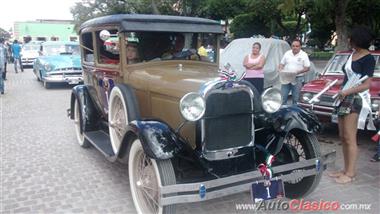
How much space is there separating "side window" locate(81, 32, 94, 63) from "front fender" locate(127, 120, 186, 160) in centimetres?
288

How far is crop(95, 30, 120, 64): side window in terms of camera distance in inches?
182

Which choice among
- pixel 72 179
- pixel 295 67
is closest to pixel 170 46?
pixel 72 179

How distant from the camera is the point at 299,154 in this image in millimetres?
3994

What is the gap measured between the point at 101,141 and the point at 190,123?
1.96 meters

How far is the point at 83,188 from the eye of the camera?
4.27 meters

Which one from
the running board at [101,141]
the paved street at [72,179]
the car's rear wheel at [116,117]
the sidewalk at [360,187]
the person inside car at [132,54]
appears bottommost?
the sidewalk at [360,187]

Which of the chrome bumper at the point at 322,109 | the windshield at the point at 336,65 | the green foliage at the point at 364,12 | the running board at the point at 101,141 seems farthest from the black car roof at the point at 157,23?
the green foliage at the point at 364,12

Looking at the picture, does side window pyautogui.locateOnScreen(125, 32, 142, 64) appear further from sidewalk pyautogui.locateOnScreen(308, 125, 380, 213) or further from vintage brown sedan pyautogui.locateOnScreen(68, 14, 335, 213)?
sidewalk pyautogui.locateOnScreen(308, 125, 380, 213)

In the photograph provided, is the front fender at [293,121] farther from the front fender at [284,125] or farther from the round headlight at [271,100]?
the round headlight at [271,100]

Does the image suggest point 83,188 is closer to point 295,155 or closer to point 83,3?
point 295,155

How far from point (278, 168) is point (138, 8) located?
2359cm

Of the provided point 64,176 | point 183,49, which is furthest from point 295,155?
point 64,176

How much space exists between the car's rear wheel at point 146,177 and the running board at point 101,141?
0.63m

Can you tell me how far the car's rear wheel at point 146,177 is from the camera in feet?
10.1
